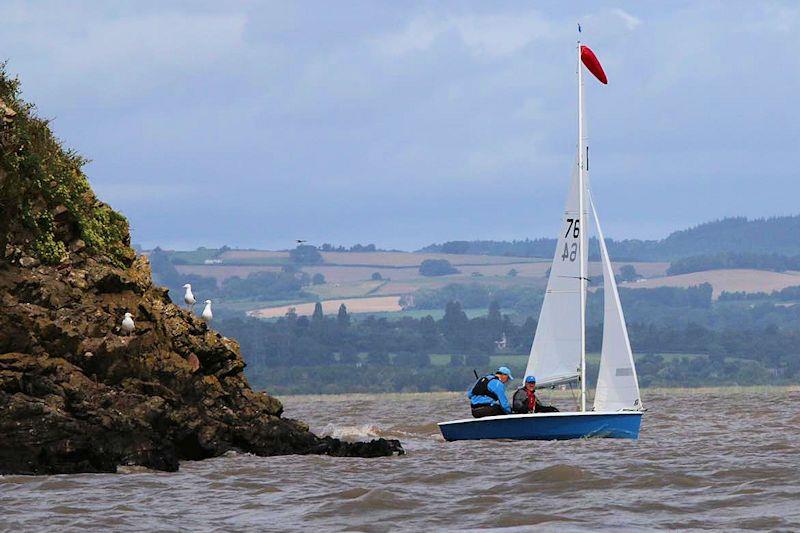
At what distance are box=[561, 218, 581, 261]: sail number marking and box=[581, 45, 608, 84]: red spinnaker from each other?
15.6 feet

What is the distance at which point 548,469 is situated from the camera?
97.6 ft

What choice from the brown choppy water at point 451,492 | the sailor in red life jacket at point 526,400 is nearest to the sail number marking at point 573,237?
the sailor in red life jacket at point 526,400

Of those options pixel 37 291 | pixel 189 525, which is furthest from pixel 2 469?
pixel 189 525

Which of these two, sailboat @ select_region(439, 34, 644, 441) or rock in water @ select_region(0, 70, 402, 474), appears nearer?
rock in water @ select_region(0, 70, 402, 474)

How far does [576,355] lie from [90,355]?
14.7 m

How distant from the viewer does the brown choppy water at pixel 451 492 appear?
23.8 meters

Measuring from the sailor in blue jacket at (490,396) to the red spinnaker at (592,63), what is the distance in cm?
924

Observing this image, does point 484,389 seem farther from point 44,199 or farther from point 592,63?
point 44,199

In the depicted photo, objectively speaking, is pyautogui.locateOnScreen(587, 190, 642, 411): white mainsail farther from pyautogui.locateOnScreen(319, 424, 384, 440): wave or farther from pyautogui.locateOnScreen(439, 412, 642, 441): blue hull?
pyautogui.locateOnScreen(319, 424, 384, 440): wave

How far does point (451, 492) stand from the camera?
1082 inches

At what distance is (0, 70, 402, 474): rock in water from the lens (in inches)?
1160

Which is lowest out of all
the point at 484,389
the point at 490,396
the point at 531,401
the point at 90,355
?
the point at 531,401

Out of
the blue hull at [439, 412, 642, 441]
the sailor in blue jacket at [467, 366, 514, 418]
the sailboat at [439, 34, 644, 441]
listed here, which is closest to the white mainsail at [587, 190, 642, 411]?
the sailboat at [439, 34, 644, 441]

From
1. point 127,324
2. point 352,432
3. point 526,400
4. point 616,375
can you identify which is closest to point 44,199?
point 127,324
